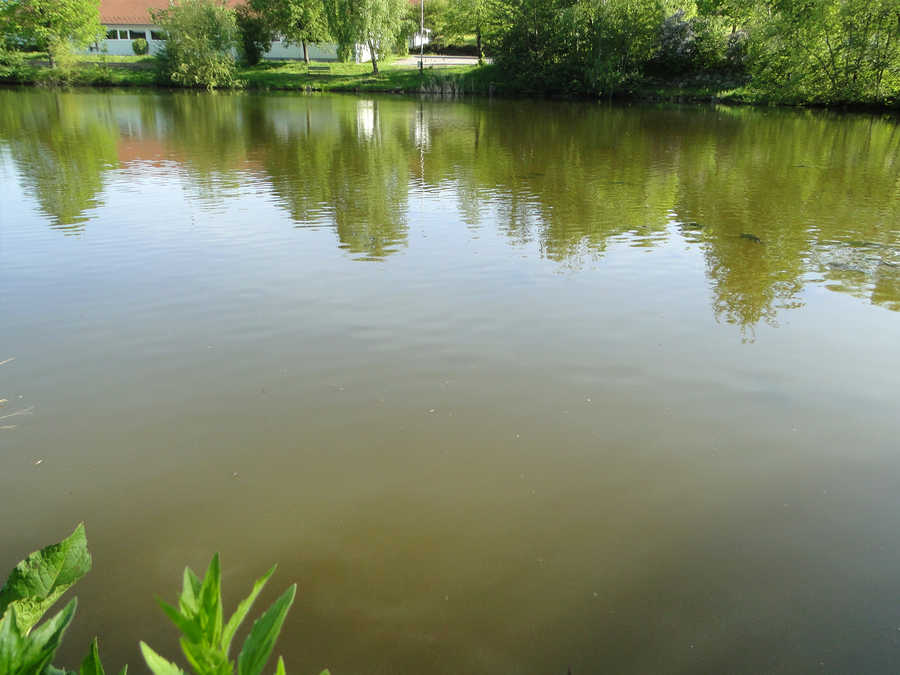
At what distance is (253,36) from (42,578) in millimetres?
72962

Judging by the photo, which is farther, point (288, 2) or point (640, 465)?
point (288, 2)

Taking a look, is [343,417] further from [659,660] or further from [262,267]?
[262,267]

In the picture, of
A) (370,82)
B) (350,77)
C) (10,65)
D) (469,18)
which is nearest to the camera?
(10,65)

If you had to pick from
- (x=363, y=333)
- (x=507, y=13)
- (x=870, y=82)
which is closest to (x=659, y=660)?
(x=363, y=333)

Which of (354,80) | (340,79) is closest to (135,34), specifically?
(340,79)

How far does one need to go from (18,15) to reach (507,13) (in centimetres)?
4356

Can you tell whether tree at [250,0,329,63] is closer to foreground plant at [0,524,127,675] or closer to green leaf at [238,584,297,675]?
foreground plant at [0,524,127,675]

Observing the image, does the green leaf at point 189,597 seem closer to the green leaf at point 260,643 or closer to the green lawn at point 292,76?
the green leaf at point 260,643

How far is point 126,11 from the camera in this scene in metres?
71.8

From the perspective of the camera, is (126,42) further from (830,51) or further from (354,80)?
(830,51)

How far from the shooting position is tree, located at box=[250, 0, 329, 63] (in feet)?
202

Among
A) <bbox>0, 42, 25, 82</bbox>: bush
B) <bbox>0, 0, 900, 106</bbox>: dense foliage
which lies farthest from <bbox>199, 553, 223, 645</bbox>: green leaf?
<bbox>0, 42, 25, 82</bbox>: bush

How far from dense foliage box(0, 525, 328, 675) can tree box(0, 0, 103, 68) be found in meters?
67.3

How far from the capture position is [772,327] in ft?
25.1
